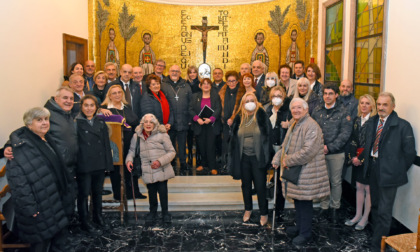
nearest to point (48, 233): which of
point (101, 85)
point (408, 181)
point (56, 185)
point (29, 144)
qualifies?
point (56, 185)

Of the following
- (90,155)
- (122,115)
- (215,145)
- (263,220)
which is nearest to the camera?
(90,155)

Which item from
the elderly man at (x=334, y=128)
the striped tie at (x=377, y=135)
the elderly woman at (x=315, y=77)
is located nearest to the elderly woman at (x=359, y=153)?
the elderly man at (x=334, y=128)

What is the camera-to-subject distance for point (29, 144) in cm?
Result: 365

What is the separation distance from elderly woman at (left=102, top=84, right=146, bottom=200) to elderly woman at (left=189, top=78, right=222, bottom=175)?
128 cm

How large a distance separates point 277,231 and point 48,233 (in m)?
2.96

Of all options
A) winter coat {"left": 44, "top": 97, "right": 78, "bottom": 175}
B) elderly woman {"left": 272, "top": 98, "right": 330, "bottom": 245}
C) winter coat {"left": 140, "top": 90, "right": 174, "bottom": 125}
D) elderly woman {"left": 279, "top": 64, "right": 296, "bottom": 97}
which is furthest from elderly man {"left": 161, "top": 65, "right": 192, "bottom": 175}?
elderly woman {"left": 272, "top": 98, "right": 330, "bottom": 245}

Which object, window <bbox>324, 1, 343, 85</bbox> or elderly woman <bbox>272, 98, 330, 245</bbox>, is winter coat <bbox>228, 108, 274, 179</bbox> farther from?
window <bbox>324, 1, 343, 85</bbox>

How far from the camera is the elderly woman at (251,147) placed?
5188 mm

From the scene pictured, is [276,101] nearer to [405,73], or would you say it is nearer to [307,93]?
[307,93]

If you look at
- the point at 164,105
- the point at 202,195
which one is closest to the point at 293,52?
the point at 164,105

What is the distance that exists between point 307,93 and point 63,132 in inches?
141

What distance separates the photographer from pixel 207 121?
666 cm

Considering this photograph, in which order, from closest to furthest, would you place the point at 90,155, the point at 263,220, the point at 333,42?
the point at 90,155
the point at 263,220
the point at 333,42

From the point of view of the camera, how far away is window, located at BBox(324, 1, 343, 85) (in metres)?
8.25
